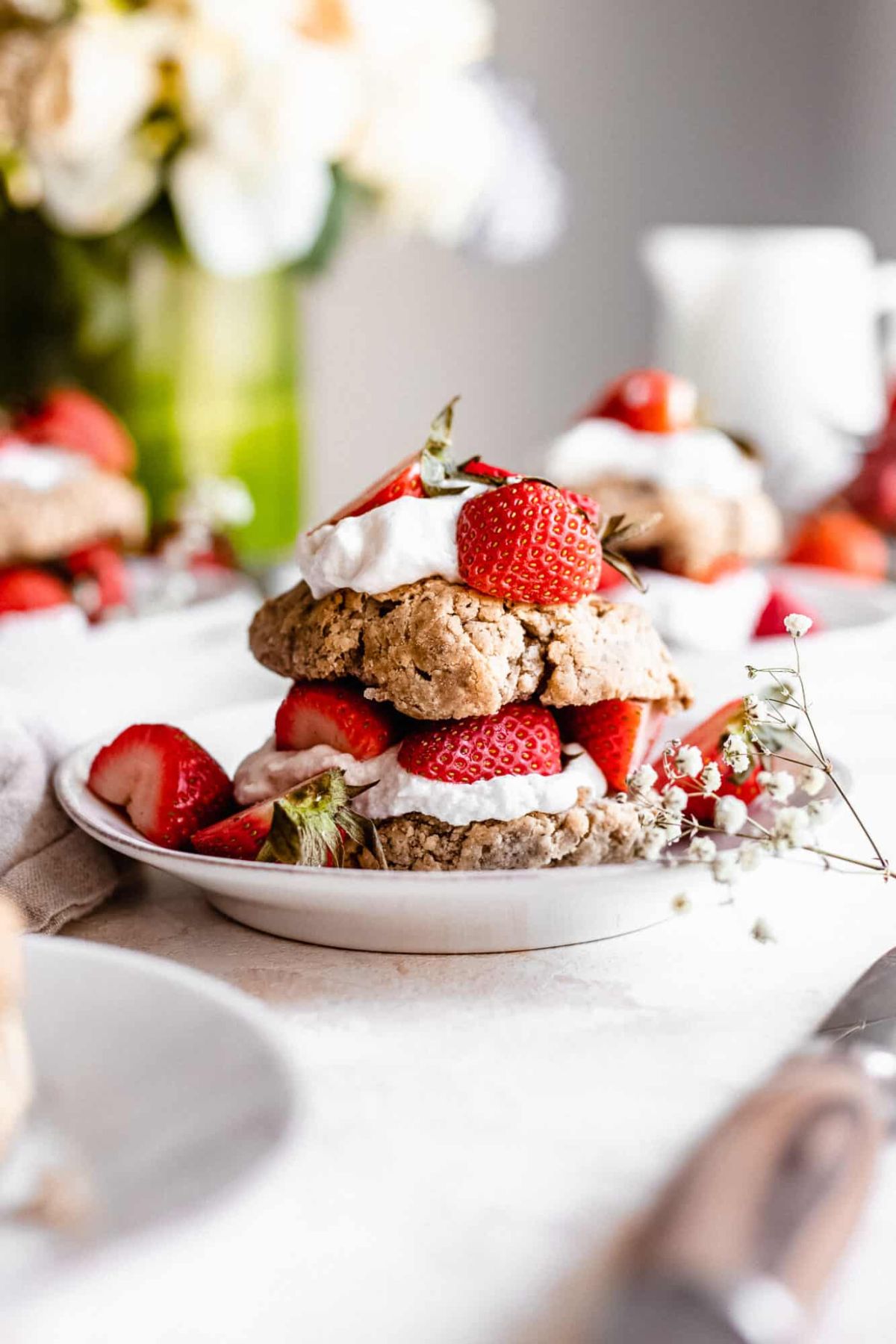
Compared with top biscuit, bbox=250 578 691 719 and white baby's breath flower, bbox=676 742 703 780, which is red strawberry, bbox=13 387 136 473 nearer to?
top biscuit, bbox=250 578 691 719

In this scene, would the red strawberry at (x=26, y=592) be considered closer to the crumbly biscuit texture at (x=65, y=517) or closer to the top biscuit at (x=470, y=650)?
the crumbly biscuit texture at (x=65, y=517)

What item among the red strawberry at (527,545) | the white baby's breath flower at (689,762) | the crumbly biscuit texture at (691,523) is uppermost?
the red strawberry at (527,545)

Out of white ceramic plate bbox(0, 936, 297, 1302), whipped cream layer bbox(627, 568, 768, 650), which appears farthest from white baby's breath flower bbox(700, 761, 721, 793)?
whipped cream layer bbox(627, 568, 768, 650)

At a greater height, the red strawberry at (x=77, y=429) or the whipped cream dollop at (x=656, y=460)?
the whipped cream dollop at (x=656, y=460)

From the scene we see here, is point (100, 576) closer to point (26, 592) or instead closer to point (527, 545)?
point (26, 592)

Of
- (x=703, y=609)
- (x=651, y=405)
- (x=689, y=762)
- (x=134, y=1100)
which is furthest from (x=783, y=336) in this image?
(x=134, y=1100)

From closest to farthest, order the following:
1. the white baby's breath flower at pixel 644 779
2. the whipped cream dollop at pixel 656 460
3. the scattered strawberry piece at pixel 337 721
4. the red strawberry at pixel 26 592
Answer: the white baby's breath flower at pixel 644 779, the scattered strawberry piece at pixel 337 721, the whipped cream dollop at pixel 656 460, the red strawberry at pixel 26 592

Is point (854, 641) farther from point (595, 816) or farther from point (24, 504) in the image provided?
point (24, 504)

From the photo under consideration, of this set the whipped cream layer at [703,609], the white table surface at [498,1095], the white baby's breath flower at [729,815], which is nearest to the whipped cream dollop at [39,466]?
the whipped cream layer at [703,609]
